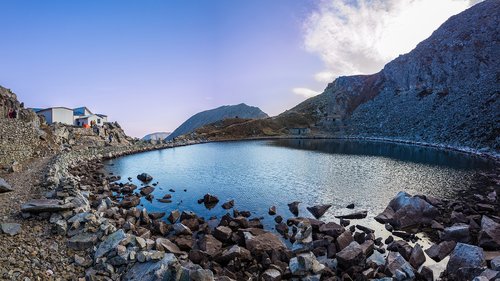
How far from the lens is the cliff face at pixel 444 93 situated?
355 ft

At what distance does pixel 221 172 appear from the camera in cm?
6225

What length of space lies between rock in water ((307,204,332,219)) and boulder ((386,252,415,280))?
41.2 feet

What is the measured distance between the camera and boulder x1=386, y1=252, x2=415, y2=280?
18.7m

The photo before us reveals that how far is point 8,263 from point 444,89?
168 m

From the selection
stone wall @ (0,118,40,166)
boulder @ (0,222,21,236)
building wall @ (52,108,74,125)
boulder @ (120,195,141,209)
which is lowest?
boulder @ (120,195,141,209)

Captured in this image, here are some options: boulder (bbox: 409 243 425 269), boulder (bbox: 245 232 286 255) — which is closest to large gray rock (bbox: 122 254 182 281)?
boulder (bbox: 245 232 286 255)

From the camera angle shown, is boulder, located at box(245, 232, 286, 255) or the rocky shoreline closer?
the rocky shoreline

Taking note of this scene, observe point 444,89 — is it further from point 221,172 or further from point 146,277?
point 146,277

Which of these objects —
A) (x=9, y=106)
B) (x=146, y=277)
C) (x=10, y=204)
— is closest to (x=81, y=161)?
(x=9, y=106)

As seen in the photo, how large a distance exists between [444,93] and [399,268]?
148064 millimetres

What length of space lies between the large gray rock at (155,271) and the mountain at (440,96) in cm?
9892

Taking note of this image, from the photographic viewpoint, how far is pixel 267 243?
23.8 metres

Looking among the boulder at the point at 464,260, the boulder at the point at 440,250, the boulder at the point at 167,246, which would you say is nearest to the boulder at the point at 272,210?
the boulder at the point at 167,246

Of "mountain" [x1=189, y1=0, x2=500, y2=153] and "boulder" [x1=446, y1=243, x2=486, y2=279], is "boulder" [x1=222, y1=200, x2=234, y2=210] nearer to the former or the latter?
"boulder" [x1=446, y1=243, x2=486, y2=279]
